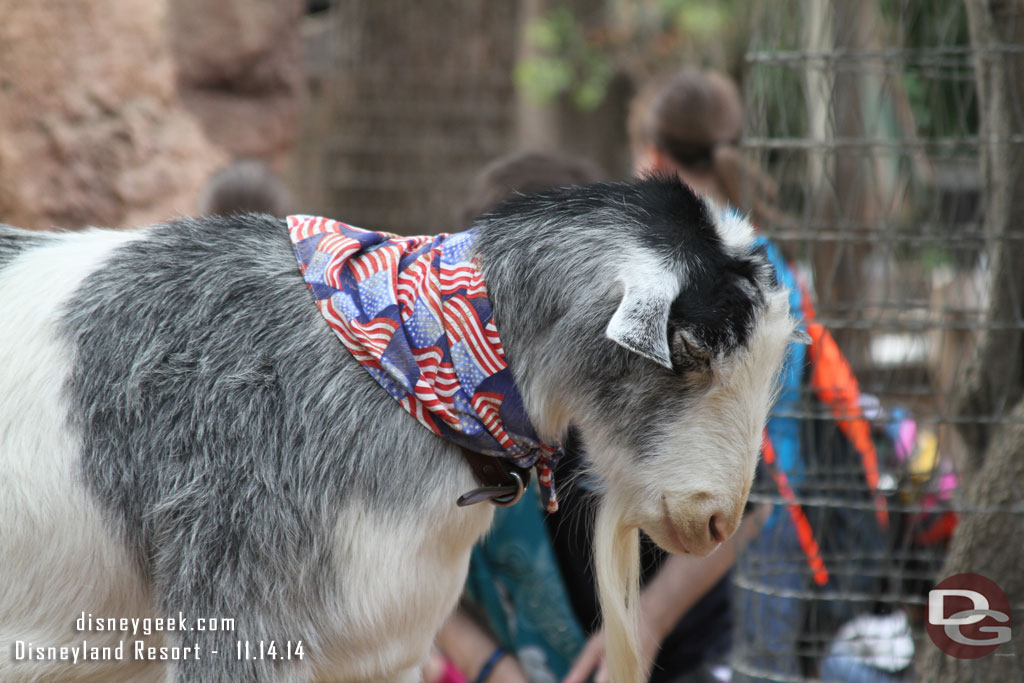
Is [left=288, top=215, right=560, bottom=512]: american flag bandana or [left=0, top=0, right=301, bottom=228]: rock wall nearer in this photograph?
[left=288, top=215, right=560, bottom=512]: american flag bandana

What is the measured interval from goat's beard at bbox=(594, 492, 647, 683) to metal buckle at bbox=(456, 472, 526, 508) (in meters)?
0.15

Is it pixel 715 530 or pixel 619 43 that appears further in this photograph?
pixel 619 43

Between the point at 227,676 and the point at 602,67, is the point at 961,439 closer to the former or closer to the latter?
the point at 227,676

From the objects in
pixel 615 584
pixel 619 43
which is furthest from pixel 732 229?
pixel 619 43

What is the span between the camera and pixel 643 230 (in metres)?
1.59

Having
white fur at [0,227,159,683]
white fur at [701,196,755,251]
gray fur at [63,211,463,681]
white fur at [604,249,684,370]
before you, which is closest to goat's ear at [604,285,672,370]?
white fur at [604,249,684,370]

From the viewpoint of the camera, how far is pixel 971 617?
8.25 ft

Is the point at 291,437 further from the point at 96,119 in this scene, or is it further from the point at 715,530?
the point at 96,119

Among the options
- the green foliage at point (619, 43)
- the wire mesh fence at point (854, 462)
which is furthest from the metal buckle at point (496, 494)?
the green foliage at point (619, 43)

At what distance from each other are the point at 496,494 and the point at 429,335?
0.24 meters

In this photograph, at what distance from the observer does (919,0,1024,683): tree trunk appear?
250 centimetres

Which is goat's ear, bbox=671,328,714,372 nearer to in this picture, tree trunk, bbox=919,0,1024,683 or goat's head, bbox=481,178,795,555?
goat's head, bbox=481,178,795,555

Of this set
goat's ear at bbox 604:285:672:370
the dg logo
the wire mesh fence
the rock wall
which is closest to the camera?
goat's ear at bbox 604:285:672:370

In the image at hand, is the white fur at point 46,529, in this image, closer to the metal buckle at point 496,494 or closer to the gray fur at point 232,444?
the gray fur at point 232,444
